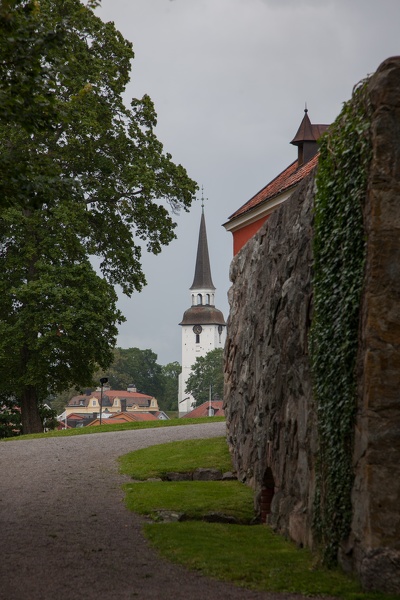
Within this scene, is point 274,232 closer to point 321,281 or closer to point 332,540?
point 321,281

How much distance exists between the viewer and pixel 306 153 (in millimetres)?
23656

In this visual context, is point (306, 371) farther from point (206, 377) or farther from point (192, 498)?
point (206, 377)

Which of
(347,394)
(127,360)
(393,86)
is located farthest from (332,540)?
(127,360)

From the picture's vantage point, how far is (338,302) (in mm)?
9383

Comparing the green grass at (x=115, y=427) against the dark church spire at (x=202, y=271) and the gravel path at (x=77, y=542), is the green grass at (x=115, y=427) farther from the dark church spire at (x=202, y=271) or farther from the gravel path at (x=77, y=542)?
the dark church spire at (x=202, y=271)

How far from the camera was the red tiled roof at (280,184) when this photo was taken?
72.4ft

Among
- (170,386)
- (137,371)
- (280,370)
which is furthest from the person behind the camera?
(170,386)

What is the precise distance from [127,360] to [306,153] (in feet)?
322

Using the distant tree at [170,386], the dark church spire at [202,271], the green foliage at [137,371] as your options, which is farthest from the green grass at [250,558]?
the distant tree at [170,386]

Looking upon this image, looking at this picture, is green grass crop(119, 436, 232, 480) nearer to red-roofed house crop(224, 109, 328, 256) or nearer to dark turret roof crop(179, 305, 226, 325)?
red-roofed house crop(224, 109, 328, 256)

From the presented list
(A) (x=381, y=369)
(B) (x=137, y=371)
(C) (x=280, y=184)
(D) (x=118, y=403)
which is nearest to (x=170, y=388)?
(B) (x=137, y=371)

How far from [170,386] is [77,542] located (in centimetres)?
12210

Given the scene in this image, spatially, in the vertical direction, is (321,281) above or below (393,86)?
below

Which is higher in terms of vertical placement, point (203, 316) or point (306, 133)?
point (203, 316)
